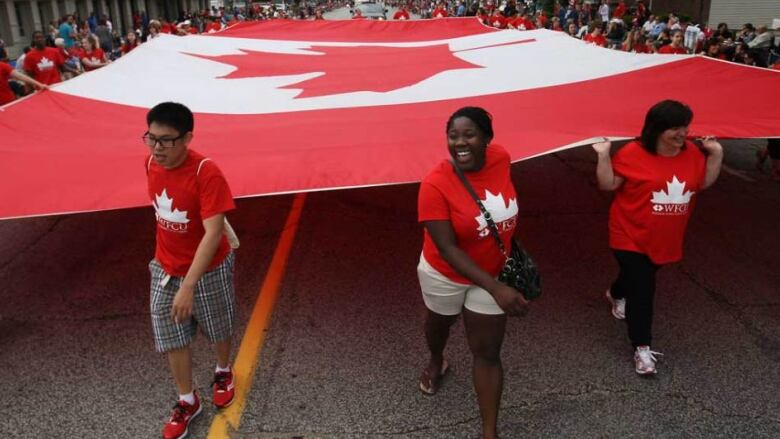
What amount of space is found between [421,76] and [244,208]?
87.6 inches

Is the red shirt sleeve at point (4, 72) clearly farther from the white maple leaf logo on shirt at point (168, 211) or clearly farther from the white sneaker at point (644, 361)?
the white sneaker at point (644, 361)

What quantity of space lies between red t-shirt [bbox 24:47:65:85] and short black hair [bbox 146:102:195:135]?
336 inches

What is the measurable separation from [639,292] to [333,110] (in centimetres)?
265

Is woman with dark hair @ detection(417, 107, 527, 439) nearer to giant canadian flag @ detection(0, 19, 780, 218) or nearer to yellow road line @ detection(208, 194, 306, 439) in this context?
giant canadian flag @ detection(0, 19, 780, 218)

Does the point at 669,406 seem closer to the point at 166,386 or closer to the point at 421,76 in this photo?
the point at 166,386

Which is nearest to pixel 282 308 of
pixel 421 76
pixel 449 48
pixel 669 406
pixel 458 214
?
pixel 458 214

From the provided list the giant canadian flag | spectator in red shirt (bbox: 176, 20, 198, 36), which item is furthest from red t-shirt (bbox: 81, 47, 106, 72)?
the giant canadian flag

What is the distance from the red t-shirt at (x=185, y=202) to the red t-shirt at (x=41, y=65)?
27.6 feet

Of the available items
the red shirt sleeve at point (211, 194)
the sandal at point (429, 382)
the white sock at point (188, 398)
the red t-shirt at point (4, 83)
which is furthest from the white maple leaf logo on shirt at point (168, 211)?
the red t-shirt at point (4, 83)

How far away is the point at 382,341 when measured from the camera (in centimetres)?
376

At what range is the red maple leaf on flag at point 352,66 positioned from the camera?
603 cm

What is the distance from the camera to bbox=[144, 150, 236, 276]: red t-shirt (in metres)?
2.57

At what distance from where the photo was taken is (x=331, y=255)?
511 centimetres

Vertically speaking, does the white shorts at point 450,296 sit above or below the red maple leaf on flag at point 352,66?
below
